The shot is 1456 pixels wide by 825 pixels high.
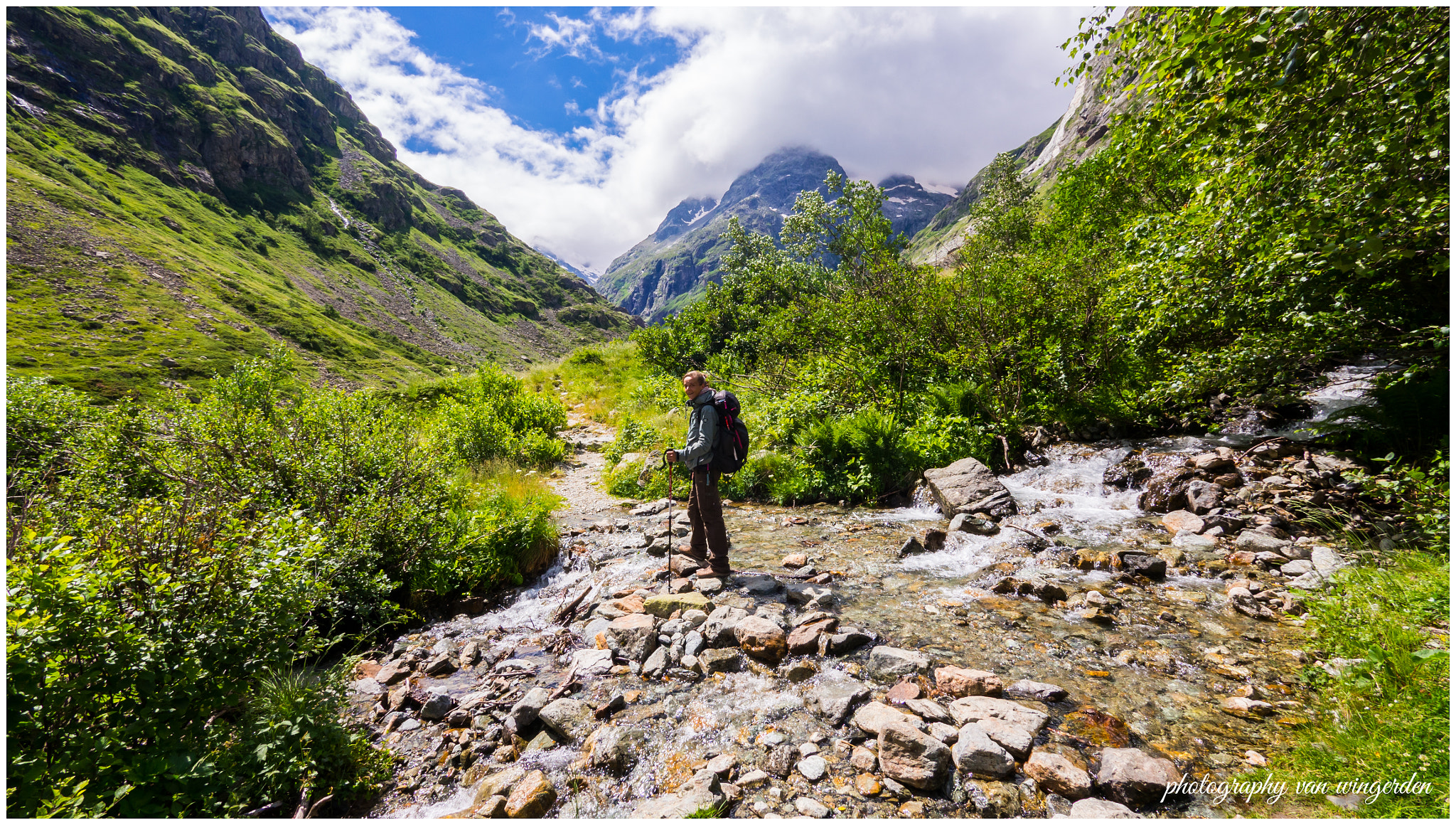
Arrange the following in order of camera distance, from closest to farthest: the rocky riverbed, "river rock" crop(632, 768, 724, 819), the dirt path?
"river rock" crop(632, 768, 724, 819), the rocky riverbed, the dirt path

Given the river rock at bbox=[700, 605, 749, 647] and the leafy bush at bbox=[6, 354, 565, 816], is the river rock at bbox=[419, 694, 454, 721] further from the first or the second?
the river rock at bbox=[700, 605, 749, 647]

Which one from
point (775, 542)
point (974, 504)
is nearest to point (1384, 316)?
point (974, 504)

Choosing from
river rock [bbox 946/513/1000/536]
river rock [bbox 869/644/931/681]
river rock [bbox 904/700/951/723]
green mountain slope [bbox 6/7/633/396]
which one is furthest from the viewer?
green mountain slope [bbox 6/7/633/396]

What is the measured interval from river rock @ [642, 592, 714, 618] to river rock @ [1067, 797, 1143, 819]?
4430 millimetres

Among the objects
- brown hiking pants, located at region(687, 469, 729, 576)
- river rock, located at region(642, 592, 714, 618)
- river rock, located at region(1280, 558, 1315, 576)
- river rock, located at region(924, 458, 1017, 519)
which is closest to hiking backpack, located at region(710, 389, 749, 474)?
brown hiking pants, located at region(687, 469, 729, 576)

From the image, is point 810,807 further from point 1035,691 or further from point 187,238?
point 187,238

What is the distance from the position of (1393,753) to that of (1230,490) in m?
7.42

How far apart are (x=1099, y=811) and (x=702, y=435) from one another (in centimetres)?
609

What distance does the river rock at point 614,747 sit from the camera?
5129 millimetres

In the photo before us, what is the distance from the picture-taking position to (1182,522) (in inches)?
386

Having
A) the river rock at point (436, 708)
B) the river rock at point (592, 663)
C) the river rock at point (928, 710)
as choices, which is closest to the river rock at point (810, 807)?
the river rock at point (928, 710)

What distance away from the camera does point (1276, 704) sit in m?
5.37

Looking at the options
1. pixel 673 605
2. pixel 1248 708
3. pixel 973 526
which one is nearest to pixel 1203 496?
pixel 973 526

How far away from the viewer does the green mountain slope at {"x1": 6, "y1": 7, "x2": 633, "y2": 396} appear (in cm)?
6322
